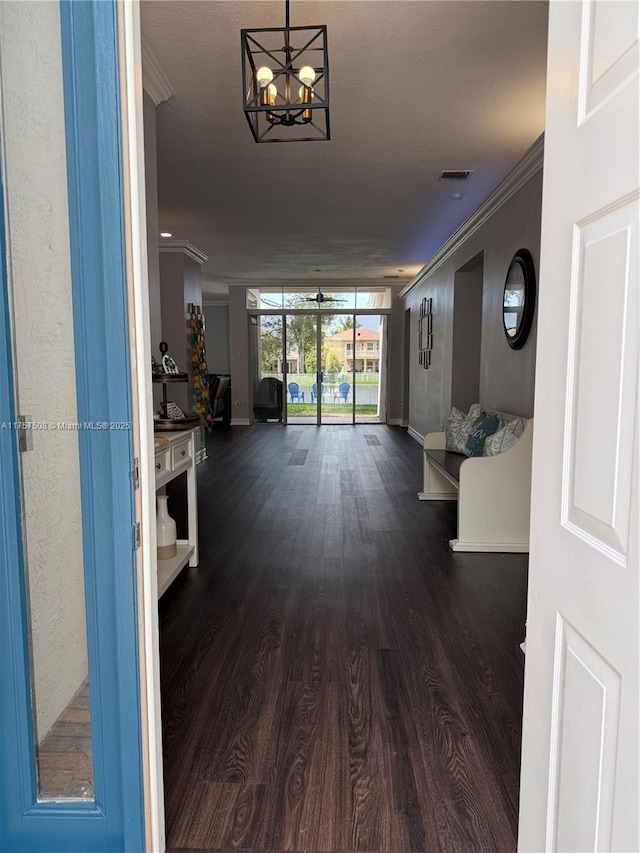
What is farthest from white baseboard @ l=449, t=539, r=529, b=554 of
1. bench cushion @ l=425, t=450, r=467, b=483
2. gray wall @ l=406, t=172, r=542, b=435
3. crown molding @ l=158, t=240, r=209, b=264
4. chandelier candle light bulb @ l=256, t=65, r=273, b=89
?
crown molding @ l=158, t=240, r=209, b=264

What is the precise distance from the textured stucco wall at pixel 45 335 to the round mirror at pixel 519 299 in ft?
10.9

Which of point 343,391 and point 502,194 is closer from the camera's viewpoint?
point 502,194

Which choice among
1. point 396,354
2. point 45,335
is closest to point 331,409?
point 396,354

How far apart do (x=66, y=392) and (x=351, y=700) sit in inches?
58.0

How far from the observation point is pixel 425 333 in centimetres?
819


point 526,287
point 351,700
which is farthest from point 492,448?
point 351,700

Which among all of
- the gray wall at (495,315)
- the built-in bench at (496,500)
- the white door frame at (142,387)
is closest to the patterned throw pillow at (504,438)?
the built-in bench at (496,500)

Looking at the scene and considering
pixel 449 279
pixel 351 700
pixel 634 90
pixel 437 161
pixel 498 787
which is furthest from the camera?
pixel 449 279

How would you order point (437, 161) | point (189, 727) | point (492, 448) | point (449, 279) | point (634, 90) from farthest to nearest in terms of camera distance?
1. point (449, 279)
2. point (437, 161)
3. point (492, 448)
4. point (189, 727)
5. point (634, 90)

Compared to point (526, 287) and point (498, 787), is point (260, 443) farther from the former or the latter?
point (498, 787)

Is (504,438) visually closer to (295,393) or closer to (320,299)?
(320,299)

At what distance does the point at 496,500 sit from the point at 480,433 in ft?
2.40

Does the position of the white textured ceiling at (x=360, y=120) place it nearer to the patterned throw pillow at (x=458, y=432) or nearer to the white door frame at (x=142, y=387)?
the white door frame at (x=142, y=387)

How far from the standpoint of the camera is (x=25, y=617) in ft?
3.87
